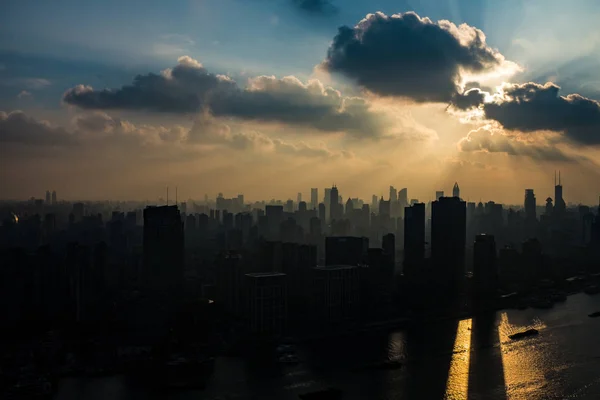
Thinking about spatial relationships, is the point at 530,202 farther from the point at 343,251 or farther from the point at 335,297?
the point at 335,297

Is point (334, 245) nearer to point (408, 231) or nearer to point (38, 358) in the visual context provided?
point (408, 231)

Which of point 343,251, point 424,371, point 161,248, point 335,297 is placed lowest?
point 424,371

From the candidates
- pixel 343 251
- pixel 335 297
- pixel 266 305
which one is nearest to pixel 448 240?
pixel 343 251

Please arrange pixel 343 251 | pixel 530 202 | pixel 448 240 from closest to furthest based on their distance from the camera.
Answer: pixel 343 251
pixel 448 240
pixel 530 202

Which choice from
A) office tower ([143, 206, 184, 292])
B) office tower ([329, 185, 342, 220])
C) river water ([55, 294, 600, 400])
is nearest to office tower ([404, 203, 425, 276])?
river water ([55, 294, 600, 400])

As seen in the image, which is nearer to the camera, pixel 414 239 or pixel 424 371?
pixel 424 371

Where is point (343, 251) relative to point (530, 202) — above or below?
below

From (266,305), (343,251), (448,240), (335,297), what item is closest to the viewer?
(266,305)
